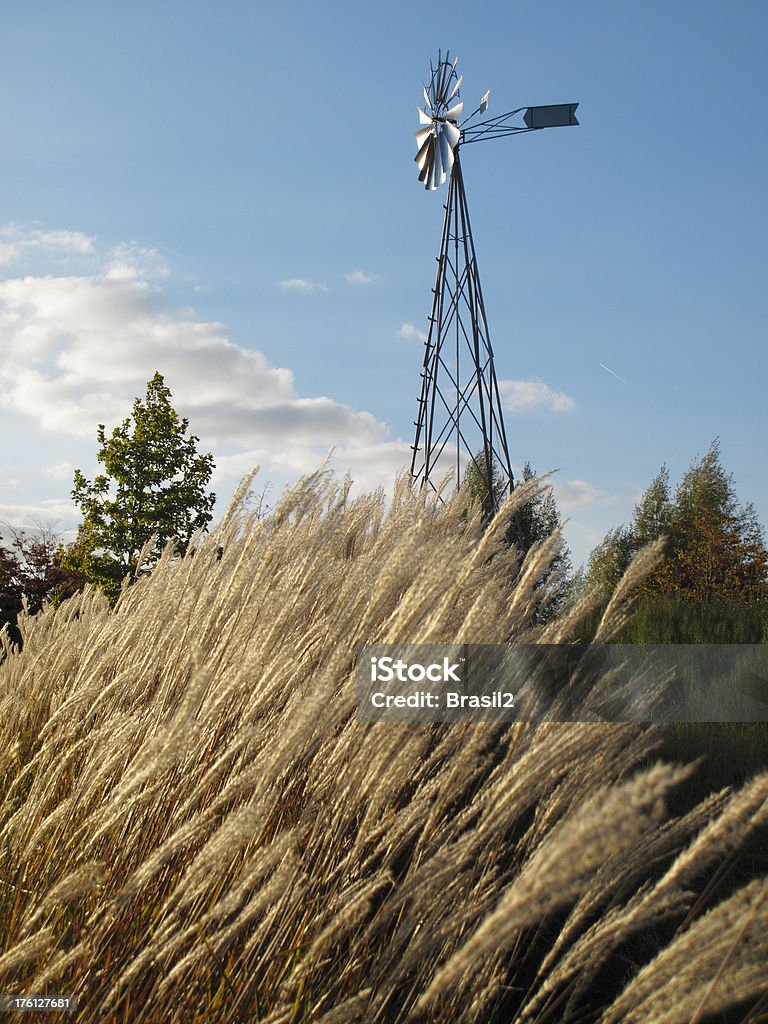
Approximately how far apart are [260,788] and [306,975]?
0.38 m

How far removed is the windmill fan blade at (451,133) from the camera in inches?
411

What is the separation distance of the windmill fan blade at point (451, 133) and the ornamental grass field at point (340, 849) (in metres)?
9.50

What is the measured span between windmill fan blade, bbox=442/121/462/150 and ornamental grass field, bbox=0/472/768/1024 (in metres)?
9.50

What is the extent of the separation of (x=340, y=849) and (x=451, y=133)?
35.0 ft

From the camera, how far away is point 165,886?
1757 mm

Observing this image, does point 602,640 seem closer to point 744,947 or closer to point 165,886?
point 744,947

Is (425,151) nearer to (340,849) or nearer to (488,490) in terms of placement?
(488,490)

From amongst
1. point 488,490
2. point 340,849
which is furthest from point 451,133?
point 340,849

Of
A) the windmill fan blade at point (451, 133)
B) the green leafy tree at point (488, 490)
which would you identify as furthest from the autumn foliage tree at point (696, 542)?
the windmill fan blade at point (451, 133)

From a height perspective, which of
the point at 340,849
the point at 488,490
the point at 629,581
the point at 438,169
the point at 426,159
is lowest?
the point at 340,849

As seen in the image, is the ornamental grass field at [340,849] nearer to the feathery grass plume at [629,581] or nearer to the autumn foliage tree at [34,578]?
the feathery grass plume at [629,581]

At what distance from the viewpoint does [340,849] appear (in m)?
1.71

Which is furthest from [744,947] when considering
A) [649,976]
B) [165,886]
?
[165,886]

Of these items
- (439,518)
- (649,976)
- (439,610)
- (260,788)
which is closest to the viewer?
(649,976)
